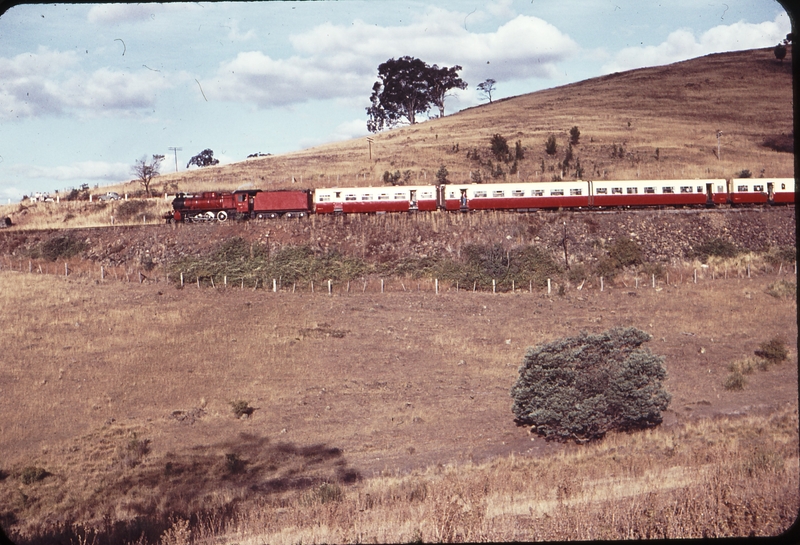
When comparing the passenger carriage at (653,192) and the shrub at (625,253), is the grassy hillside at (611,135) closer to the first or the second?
the passenger carriage at (653,192)

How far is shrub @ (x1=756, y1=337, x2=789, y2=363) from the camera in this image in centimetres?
2797

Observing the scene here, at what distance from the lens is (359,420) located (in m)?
23.1

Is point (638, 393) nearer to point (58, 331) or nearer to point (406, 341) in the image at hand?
point (406, 341)

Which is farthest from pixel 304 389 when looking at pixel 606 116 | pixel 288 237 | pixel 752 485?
pixel 606 116

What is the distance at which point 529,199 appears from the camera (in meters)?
47.7

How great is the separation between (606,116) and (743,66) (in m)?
33.5

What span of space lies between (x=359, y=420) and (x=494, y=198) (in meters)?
28.3

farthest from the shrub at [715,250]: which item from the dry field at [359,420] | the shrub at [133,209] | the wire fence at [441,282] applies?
the shrub at [133,209]

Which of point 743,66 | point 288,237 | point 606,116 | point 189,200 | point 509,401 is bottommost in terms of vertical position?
point 509,401

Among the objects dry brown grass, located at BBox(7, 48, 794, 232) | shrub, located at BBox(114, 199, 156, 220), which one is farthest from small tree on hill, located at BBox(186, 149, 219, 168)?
shrub, located at BBox(114, 199, 156, 220)

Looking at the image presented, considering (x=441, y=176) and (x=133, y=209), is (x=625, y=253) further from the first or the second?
(x=133, y=209)

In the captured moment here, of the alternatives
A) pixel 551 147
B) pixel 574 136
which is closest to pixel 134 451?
pixel 551 147

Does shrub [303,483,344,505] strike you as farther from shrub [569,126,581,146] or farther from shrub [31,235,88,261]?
shrub [569,126,581,146]

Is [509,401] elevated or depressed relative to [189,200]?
depressed
